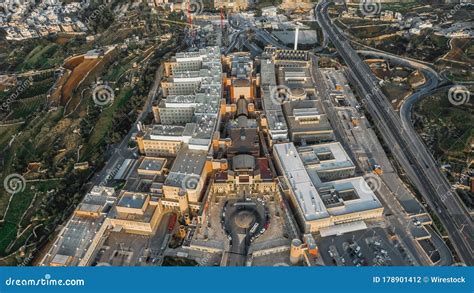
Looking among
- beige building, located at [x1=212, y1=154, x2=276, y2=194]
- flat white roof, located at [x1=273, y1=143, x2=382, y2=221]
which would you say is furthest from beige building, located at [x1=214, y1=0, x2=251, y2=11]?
beige building, located at [x1=212, y1=154, x2=276, y2=194]

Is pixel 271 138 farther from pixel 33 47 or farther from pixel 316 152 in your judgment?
pixel 33 47

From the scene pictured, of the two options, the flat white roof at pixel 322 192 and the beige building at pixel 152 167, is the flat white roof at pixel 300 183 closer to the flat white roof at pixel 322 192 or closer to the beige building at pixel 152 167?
the flat white roof at pixel 322 192

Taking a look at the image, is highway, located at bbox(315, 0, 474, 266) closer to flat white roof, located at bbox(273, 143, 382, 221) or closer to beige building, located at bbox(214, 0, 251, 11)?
flat white roof, located at bbox(273, 143, 382, 221)

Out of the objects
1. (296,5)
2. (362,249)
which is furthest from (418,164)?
(296,5)

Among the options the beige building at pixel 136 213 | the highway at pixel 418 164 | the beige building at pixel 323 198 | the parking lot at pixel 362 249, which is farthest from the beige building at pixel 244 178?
the highway at pixel 418 164

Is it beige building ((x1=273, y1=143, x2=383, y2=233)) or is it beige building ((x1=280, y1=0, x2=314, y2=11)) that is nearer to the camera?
beige building ((x1=273, y1=143, x2=383, y2=233))
